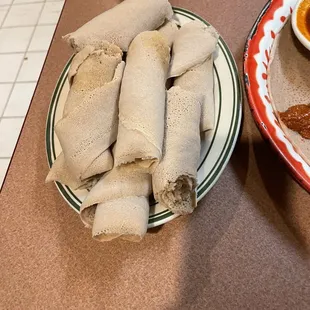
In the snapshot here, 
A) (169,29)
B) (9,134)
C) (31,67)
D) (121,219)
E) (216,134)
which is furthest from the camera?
(31,67)

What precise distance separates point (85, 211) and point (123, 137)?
16 cm

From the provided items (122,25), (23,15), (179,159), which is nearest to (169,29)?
(122,25)

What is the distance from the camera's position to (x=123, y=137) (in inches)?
23.8

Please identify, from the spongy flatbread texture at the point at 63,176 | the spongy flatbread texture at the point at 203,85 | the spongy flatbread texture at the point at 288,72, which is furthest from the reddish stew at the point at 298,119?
the spongy flatbread texture at the point at 63,176

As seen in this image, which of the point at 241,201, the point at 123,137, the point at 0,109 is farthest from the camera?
the point at 0,109

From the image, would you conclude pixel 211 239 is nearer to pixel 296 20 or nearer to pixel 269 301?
pixel 269 301

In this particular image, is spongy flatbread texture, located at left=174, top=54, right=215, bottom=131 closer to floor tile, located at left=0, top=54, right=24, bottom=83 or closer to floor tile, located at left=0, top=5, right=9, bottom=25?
floor tile, located at left=0, top=54, right=24, bottom=83

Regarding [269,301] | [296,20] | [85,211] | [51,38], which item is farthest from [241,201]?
[51,38]

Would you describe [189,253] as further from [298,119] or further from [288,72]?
[288,72]

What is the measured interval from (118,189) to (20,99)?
1.75 ft

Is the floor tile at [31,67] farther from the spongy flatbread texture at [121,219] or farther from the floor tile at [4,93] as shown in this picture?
the spongy flatbread texture at [121,219]

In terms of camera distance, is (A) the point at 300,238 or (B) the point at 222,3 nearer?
(A) the point at 300,238

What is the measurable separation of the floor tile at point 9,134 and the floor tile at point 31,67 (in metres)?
0.14

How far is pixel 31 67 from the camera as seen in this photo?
106 cm
